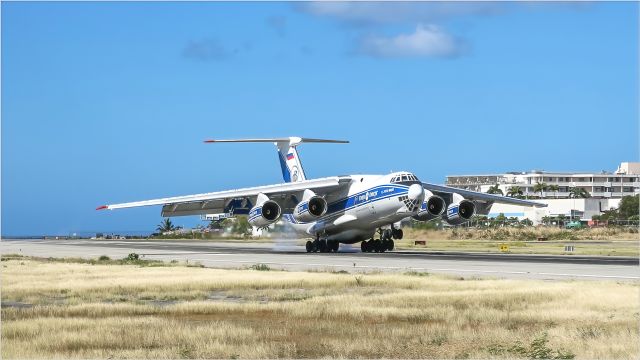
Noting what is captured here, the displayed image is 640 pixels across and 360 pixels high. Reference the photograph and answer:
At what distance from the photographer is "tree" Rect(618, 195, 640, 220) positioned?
484 feet

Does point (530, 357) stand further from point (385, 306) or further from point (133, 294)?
point (133, 294)

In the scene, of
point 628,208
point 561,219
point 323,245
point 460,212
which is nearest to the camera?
point 460,212

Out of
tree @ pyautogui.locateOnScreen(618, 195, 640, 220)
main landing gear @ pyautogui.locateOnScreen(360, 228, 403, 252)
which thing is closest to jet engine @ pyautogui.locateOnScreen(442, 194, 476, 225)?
main landing gear @ pyautogui.locateOnScreen(360, 228, 403, 252)

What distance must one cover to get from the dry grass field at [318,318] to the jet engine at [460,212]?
19.4 m

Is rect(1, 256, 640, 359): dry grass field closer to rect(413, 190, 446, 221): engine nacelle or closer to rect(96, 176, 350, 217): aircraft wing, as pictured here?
rect(413, 190, 446, 221): engine nacelle

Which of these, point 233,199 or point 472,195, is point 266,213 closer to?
point 233,199

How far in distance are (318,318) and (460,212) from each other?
29616 millimetres

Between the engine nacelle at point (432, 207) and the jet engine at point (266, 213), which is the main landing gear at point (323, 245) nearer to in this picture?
the jet engine at point (266, 213)

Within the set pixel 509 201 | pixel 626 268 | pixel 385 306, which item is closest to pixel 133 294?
pixel 385 306

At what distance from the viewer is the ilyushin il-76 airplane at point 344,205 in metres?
44.3

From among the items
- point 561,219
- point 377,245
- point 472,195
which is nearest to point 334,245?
point 377,245

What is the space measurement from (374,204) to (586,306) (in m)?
26.0

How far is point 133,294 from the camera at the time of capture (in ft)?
75.2

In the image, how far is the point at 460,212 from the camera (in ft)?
153
